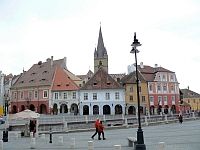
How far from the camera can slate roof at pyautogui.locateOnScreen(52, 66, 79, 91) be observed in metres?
74.8

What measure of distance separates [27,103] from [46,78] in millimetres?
7545

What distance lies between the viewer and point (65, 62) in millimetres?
86938

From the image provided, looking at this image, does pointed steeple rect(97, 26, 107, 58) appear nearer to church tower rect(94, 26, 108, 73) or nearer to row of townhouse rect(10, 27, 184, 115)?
church tower rect(94, 26, 108, 73)

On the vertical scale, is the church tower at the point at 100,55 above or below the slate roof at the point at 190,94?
above

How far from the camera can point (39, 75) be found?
7881cm

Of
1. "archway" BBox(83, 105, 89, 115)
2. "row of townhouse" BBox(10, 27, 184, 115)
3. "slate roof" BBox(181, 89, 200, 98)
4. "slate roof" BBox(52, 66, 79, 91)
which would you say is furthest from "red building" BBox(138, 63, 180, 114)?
"slate roof" BBox(181, 89, 200, 98)

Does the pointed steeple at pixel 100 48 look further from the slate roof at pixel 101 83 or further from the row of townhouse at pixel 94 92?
the slate roof at pixel 101 83

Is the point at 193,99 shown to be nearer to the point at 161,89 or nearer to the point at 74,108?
the point at 161,89

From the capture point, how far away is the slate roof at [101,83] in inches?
2753

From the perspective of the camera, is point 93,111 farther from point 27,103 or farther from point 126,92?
point 27,103

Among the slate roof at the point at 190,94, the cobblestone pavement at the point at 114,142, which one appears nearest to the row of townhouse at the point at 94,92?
the slate roof at the point at 190,94

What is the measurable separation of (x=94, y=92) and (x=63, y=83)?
934cm

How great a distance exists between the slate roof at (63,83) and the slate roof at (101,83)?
518 centimetres

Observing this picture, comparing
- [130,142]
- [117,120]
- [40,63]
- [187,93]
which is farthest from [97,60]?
[130,142]
